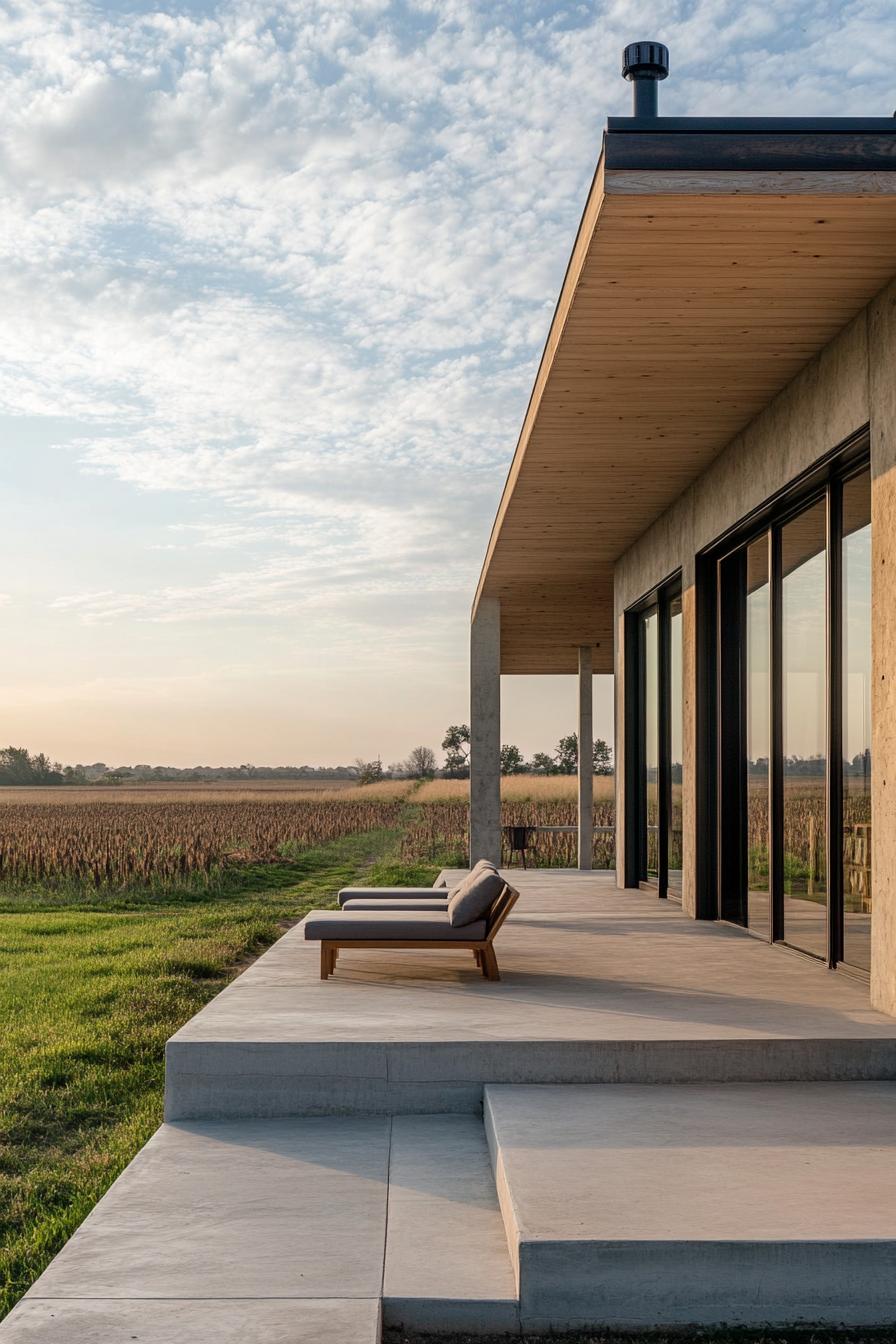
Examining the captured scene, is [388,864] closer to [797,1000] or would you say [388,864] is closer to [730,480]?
[730,480]

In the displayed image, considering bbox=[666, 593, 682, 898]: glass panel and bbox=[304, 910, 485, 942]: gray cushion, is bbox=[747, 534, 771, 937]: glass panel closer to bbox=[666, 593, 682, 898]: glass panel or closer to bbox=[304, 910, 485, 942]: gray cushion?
bbox=[666, 593, 682, 898]: glass panel

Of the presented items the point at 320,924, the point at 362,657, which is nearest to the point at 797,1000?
the point at 320,924

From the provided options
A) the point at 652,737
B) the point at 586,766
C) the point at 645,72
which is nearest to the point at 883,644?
the point at 645,72

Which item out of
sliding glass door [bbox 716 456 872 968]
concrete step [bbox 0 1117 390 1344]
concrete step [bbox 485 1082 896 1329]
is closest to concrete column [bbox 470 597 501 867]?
sliding glass door [bbox 716 456 872 968]

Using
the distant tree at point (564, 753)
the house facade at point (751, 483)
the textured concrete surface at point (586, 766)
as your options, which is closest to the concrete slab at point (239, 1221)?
the house facade at point (751, 483)

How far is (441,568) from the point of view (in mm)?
30625

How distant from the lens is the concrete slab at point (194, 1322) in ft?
10.3

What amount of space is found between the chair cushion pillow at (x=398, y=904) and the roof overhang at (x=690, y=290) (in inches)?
129

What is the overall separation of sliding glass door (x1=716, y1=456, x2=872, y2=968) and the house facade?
2 cm

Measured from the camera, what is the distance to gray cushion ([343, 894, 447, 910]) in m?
8.30

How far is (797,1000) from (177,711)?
52650 mm

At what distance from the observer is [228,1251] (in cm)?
371

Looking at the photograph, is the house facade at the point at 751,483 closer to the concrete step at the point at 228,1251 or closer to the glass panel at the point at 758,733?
the glass panel at the point at 758,733

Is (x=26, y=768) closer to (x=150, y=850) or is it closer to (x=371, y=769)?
(x=371, y=769)
